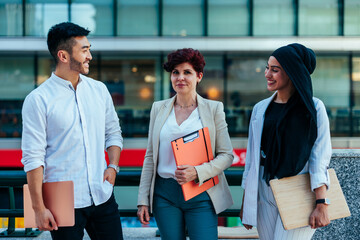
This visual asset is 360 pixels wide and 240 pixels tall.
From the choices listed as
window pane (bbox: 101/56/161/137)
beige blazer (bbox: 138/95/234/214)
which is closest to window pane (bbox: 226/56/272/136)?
window pane (bbox: 101/56/161/137)

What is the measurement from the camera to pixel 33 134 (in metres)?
2.36

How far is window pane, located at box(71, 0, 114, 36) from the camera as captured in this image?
15203 millimetres

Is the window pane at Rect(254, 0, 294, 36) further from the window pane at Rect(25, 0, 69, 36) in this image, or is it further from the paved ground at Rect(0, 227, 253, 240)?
the paved ground at Rect(0, 227, 253, 240)

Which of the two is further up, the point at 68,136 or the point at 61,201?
the point at 68,136

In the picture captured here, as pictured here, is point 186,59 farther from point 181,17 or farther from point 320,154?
point 181,17

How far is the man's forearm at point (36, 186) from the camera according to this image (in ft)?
7.68

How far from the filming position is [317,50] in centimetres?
1539

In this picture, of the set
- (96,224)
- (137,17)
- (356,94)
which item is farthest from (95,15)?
(96,224)

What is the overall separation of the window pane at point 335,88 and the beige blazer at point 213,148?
13.8m

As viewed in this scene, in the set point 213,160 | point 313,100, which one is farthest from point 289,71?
point 213,160

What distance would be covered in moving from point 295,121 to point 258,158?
38cm

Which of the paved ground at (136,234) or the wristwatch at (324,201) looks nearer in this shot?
the wristwatch at (324,201)

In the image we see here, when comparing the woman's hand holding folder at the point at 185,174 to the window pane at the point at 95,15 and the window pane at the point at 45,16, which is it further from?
the window pane at the point at 45,16

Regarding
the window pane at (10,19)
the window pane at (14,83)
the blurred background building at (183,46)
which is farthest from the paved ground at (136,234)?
the window pane at (10,19)
